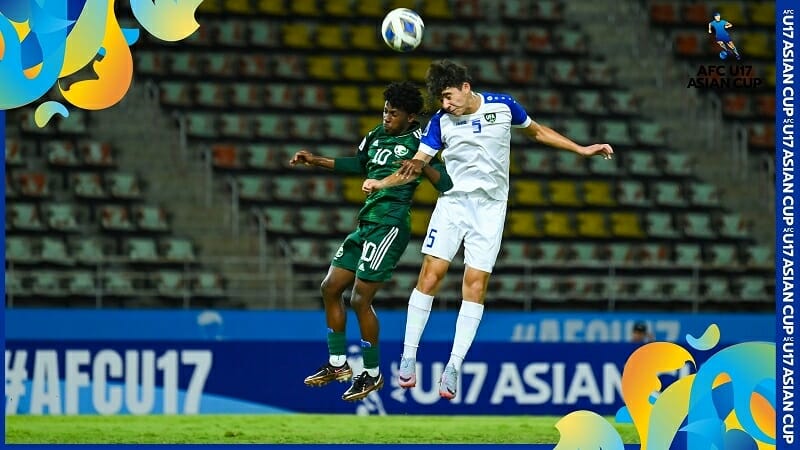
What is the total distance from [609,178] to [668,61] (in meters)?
3.23

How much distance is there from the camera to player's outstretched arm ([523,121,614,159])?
10.4 metres

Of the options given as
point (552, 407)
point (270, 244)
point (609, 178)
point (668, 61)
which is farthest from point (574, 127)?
point (552, 407)

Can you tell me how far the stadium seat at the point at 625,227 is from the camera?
20.9 meters

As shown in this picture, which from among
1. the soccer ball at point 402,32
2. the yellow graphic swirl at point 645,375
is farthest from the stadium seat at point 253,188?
the yellow graphic swirl at point 645,375

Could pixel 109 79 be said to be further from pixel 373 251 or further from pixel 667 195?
pixel 667 195

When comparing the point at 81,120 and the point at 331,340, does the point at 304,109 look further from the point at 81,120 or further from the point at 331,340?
the point at 331,340

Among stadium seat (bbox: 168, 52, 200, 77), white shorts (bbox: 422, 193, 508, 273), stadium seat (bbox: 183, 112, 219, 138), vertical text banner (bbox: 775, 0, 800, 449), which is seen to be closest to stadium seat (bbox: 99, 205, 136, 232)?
stadium seat (bbox: 183, 112, 219, 138)

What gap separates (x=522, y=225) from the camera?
20750 millimetres

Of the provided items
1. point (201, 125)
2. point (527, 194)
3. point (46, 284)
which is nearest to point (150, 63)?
point (201, 125)

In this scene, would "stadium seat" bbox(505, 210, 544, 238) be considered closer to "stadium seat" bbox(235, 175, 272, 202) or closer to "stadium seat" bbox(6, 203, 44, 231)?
"stadium seat" bbox(235, 175, 272, 202)

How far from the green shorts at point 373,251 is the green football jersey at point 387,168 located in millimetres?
68

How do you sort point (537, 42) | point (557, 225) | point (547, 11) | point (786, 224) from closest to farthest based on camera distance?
point (786, 224) → point (557, 225) → point (537, 42) → point (547, 11)

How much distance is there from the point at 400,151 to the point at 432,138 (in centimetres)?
53

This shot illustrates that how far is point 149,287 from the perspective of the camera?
1911cm
